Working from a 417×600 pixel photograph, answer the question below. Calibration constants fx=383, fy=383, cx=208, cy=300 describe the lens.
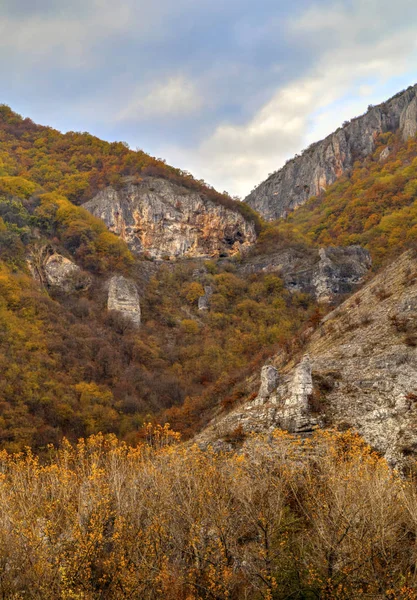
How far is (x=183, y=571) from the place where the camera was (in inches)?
317

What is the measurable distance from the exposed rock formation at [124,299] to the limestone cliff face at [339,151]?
79587mm

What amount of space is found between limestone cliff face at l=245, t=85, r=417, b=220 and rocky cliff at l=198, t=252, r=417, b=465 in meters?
97.4

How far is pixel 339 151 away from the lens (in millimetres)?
113125

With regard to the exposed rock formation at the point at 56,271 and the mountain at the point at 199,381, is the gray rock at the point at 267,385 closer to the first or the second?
the mountain at the point at 199,381

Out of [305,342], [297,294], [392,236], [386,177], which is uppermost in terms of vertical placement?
[386,177]

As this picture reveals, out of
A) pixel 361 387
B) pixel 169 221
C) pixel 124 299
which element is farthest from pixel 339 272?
pixel 361 387

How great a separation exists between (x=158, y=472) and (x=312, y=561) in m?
4.55

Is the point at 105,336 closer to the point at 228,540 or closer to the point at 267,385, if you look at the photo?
the point at 267,385

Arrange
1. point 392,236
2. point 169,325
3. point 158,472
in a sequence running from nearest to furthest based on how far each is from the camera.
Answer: point 158,472
point 169,325
point 392,236

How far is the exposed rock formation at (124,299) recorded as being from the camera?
5434 centimetres

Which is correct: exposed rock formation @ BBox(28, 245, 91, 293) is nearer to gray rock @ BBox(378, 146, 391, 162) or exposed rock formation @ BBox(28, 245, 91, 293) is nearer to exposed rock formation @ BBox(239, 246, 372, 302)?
exposed rock formation @ BBox(239, 246, 372, 302)

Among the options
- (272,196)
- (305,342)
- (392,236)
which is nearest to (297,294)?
(392,236)

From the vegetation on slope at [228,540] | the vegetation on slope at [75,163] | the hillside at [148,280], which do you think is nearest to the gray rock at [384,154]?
the hillside at [148,280]

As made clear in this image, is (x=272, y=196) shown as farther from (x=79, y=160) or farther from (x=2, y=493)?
(x=2, y=493)
